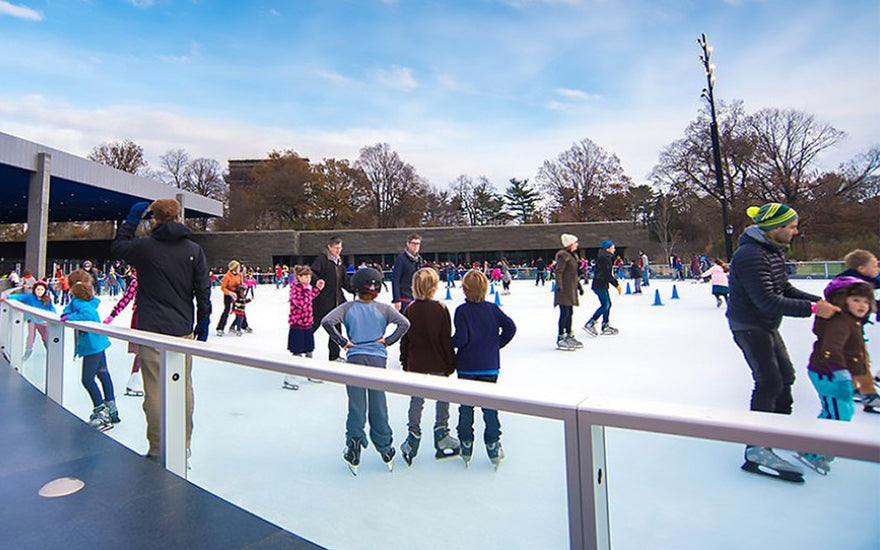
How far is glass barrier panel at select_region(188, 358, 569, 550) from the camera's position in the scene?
3.86 feet

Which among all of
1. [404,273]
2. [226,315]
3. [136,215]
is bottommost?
[226,315]

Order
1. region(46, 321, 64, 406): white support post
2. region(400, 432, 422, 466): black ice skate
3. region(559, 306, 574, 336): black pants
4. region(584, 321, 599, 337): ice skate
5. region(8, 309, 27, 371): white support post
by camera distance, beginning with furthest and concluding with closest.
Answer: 1. region(584, 321, 599, 337): ice skate
2. region(559, 306, 574, 336): black pants
3. region(8, 309, 27, 371): white support post
4. region(46, 321, 64, 406): white support post
5. region(400, 432, 422, 466): black ice skate

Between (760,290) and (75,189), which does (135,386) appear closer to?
(760,290)

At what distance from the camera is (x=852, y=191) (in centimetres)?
2695

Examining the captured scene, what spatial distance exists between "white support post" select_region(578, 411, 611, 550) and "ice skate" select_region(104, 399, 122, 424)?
2.84 metres

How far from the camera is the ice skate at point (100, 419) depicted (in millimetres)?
2897

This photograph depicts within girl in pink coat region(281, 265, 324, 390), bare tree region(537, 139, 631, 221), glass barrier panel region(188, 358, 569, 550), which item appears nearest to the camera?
glass barrier panel region(188, 358, 569, 550)

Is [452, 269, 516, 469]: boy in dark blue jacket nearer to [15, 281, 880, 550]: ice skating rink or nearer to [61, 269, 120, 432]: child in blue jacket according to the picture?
[15, 281, 880, 550]: ice skating rink

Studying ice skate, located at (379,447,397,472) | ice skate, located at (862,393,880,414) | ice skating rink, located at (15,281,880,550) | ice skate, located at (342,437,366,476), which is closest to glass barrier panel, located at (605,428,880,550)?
ice skating rink, located at (15,281,880,550)

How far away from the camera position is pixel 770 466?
40.8 inches

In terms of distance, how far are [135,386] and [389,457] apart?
1.90 metres

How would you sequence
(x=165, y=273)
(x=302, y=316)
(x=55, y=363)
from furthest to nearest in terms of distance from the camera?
(x=302, y=316) → (x=55, y=363) → (x=165, y=273)

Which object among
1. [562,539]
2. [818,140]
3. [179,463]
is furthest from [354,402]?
[818,140]

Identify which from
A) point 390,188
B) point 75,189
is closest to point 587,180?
point 390,188
